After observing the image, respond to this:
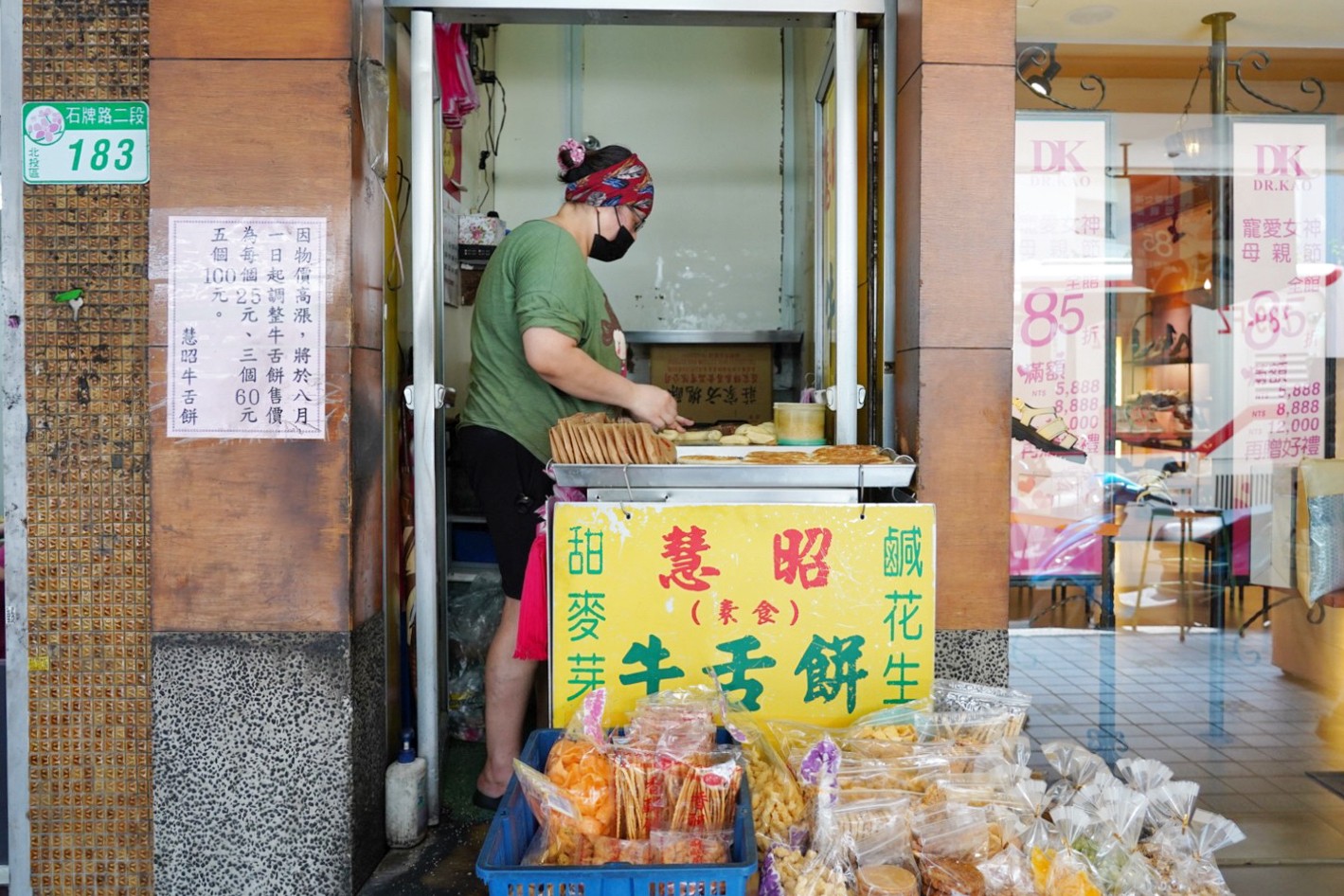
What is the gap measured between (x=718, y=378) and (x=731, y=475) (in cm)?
268

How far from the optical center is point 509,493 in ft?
10.6

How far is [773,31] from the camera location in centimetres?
552

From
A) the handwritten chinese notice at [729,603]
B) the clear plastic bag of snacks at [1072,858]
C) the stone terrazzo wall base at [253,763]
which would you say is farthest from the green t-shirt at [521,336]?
the clear plastic bag of snacks at [1072,858]

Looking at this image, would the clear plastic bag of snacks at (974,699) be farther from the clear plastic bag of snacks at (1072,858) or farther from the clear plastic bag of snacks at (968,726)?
the clear plastic bag of snacks at (1072,858)

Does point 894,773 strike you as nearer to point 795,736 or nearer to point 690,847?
point 795,736

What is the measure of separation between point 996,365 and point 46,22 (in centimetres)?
300

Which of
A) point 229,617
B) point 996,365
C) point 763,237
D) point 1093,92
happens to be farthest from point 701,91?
point 229,617

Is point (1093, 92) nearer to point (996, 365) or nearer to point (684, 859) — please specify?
point (996, 365)

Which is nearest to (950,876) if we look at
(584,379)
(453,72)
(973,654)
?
(973,654)

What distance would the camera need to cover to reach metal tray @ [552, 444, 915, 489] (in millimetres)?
2596

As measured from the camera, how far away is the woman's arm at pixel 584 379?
3.01 meters

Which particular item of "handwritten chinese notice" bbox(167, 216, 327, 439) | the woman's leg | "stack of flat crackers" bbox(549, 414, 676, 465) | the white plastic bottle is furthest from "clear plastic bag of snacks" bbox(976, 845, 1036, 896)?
"handwritten chinese notice" bbox(167, 216, 327, 439)

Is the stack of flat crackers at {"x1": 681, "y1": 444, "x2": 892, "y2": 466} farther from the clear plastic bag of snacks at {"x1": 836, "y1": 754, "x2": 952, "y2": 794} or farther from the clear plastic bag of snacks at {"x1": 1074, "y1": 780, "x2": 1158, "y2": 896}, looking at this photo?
the clear plastic bag of snacks at {"x1": 1074, "y1": 780, "x2": 1158, "y2": 896}

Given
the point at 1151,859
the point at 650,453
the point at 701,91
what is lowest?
the point at 1151,859
